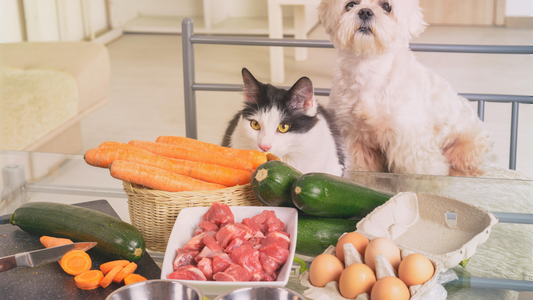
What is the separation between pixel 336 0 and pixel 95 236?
2.51ft

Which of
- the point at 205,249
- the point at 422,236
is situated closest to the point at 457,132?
the point at 422,236

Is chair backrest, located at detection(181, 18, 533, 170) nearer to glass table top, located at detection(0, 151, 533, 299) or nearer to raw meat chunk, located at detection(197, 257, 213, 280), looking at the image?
glass table top, located at detection(0, 151, 533, 299)

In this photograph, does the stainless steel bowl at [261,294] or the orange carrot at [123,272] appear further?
the orange carrot at [123,272]

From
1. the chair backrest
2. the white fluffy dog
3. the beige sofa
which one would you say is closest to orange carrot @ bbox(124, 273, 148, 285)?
the white fluffy dog

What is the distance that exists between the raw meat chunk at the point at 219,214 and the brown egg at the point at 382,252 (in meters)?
0.25

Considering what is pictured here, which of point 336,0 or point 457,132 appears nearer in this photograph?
point 336,0

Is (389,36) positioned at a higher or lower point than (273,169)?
higher

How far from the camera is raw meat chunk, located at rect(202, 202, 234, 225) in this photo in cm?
82

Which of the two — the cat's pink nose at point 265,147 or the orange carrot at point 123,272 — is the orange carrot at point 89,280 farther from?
the cat's pink nose at point 265,147

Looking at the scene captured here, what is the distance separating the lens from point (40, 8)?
3805 mm

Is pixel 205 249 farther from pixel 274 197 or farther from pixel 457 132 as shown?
pixel 457 132

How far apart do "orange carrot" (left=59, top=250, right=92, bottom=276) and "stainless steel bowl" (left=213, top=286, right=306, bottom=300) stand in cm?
29

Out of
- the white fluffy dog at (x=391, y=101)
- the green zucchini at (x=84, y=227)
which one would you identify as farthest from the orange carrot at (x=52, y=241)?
the white fluffy dog at (x=391, y=101)

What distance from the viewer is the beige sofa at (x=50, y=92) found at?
7.63ft
